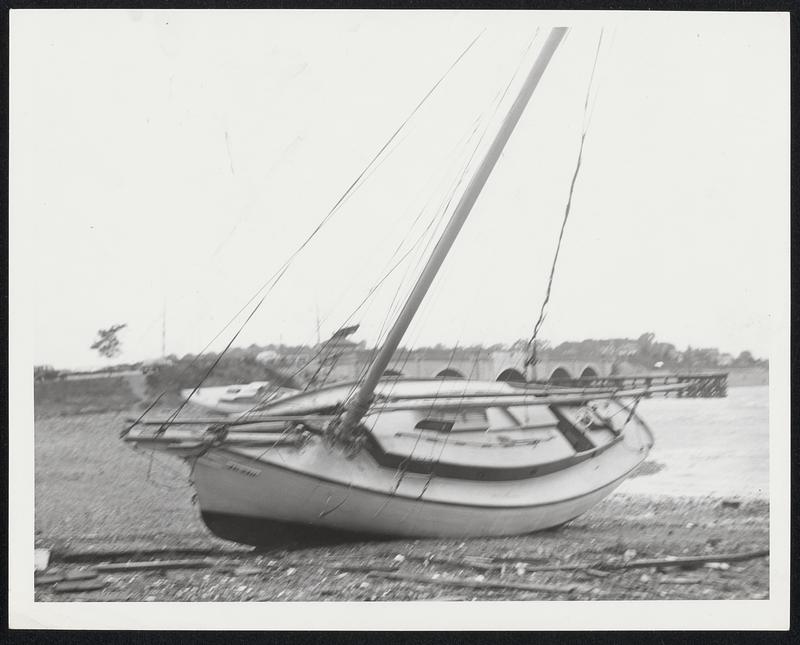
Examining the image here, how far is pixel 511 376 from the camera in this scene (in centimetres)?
238

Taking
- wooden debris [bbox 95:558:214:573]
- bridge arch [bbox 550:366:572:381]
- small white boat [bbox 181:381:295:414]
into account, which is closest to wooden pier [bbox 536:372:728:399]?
bridge arch [bbox 550:366:572:381]

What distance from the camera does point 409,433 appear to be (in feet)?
7.86

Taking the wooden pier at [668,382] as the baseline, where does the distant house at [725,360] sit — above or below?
above

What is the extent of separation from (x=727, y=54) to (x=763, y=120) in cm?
22

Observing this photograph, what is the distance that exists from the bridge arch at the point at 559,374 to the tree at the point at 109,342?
4.10ft

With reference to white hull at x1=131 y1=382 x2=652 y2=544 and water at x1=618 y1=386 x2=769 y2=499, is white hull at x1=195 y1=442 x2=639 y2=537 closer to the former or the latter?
white hull at x1=131 y1=382 x2=652 y2=544

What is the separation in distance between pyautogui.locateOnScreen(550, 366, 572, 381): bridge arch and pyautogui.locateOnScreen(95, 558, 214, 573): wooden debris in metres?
1.13

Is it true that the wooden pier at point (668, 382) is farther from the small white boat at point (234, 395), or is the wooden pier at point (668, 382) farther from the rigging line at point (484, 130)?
the small white boat at point (234, 395)

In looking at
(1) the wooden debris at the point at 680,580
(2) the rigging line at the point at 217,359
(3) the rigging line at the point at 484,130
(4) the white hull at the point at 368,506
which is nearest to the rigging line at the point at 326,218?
(2) the rigging line at the point at 217,359

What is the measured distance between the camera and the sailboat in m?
2.34

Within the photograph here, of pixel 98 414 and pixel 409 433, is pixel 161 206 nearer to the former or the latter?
pixel 98 414

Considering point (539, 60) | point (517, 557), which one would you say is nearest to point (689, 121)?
point (539, 60)

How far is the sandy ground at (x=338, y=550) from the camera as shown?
2352 millimetres

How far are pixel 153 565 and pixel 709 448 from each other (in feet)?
5.49
